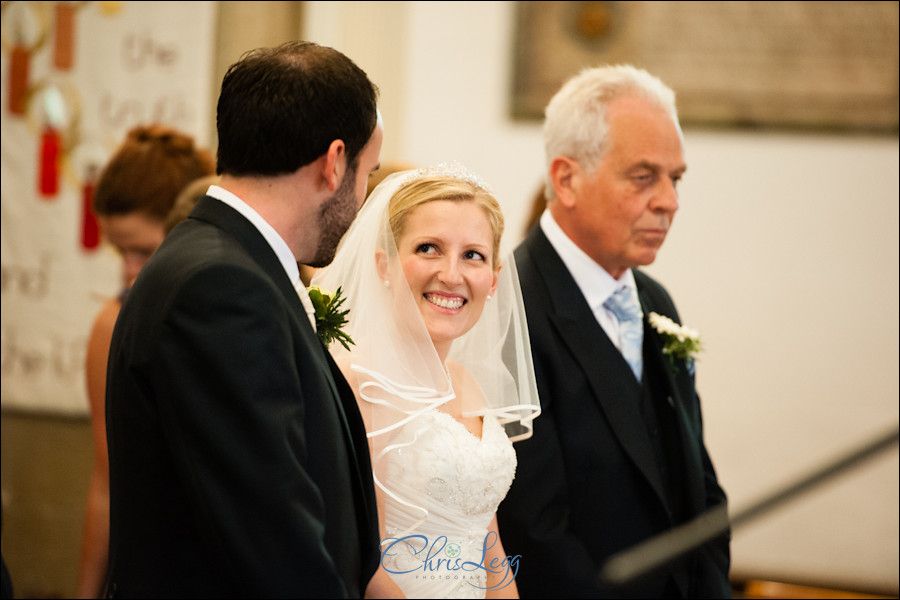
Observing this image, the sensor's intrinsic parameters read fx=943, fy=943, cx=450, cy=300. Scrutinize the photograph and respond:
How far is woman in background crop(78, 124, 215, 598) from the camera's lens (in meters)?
3.34

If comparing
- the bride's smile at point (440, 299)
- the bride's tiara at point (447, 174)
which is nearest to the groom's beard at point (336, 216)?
the bride's smile at point (440, 299)

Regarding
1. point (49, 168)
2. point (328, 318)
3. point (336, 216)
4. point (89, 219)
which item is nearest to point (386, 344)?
point (328, 318)

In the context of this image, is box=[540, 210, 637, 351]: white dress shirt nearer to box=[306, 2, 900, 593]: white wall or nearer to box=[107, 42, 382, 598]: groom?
box=[107, 42, 382, 598]: groom

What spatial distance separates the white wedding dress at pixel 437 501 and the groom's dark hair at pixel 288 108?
90 centimetres

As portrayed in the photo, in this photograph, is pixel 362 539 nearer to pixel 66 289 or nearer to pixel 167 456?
pixel 167 456

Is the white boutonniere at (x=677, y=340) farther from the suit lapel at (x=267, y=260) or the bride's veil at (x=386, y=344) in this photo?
the suit lapel at (x=267, y=260)

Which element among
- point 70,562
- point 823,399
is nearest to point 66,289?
point 70,562

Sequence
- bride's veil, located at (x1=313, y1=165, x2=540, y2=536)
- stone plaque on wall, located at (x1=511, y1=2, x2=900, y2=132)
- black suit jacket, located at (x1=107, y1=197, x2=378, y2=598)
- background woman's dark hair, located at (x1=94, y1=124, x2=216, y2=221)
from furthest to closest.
→ stone plaque on wall, located at (x1=511, y1=2, x2=900, y2=132) → background woman's dark hair, located at (x1=94, y1=124, x2=216, y2=221) → bride's veil, located at (x1=313, y1=165, x2=540, y2=536) → black suit jacket, located at (x1=107, y1=197, x2=378, y2=598)

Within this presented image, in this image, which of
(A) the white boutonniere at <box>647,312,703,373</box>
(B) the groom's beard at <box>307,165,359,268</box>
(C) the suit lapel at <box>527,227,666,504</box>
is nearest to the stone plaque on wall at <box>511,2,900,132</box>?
(A) the white boutonniere at <box>647,312,703,373</box>

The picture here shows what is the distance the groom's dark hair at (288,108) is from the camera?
1793 millimetres

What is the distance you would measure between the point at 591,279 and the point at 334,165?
141 centimetres

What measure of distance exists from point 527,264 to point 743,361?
8.46 ft

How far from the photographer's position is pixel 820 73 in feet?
16.6

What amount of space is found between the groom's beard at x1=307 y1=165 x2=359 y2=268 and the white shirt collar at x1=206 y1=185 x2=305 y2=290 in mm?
78
